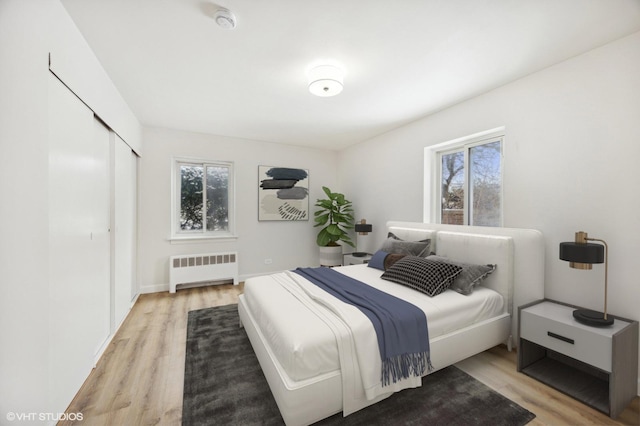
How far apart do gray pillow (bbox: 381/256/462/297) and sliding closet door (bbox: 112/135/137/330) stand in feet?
9.44

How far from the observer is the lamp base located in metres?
1.76

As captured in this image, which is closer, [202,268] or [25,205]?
[25,205]

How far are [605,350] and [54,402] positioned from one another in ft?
11.2

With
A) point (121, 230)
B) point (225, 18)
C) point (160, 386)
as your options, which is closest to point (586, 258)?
point (225, 18)

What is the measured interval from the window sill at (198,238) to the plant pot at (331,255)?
1.67 m

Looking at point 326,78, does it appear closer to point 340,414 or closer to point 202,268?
point 340,414

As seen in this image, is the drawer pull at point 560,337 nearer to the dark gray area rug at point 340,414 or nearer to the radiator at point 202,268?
the dark gray area rug at point 340,414

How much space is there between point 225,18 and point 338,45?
0.84 metres

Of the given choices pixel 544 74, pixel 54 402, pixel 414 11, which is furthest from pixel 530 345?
pixel 54 402

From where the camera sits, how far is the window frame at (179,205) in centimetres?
427

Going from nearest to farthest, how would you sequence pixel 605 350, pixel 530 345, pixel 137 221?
pixel 605 350
pixel 530 345
pixel 137 221

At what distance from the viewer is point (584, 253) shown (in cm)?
179

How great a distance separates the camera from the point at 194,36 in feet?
6.34

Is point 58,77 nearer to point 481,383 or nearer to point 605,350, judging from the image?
point 481,383
